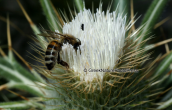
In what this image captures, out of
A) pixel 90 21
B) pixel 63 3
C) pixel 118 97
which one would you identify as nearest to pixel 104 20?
pixel 90 21

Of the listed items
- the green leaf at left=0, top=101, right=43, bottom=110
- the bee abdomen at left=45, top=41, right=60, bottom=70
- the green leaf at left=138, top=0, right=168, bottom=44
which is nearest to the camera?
the bee abdomen at left=45, top=41, right=60, bottom=70

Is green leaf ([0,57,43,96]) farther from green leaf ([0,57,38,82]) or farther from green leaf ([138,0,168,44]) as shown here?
green leaf ([138,0,168,44])

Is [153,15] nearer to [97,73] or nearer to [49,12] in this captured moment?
[97,73]

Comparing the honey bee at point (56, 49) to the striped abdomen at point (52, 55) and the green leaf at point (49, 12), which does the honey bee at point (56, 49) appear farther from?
the green leaf at point (49, 12)

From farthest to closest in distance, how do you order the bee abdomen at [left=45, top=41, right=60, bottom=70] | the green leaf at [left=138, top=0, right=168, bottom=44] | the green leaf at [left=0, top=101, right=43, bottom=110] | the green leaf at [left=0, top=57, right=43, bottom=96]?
1. the green leaf at [left=0, top=57, right=43, bottom=96]
2. the green leaf at [left=138, top=0, right=168, bottom=44]
3. the green leaf at [left=0, top=101, right=43, bottom=110]
4. the bee abdomen at [left=45, top=41, right=60, bottom=70]

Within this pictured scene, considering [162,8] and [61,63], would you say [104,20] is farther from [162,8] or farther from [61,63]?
[162,8]

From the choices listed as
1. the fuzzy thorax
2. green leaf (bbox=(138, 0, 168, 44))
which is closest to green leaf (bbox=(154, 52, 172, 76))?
green leaf (bbox=(138, 0, 168, 44))

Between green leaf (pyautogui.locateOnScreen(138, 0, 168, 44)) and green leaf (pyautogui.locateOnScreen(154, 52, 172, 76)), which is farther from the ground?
green leaf (pyautogui.locateOnScreen(138, 0, 168, 44))
